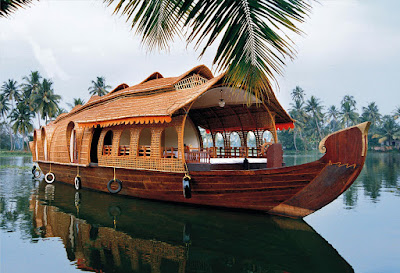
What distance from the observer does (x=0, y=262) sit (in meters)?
3.68

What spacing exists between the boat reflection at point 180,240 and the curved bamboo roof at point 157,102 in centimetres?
202

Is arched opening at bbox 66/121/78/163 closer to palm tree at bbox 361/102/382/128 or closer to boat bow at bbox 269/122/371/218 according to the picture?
boat bow at bbox 269/122/371/218

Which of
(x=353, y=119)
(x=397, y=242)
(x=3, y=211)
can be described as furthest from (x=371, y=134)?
(x=3, y=211)

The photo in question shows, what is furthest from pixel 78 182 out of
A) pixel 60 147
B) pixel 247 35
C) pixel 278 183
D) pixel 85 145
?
pixel 247 35

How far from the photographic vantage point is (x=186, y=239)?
4523 millimetres

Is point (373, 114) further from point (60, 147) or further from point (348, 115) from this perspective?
point (60, 147)

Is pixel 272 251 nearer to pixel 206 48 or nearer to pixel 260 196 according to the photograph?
pixel 260 196

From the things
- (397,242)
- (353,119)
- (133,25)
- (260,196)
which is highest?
(353,119)

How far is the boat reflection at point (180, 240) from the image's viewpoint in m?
3.63

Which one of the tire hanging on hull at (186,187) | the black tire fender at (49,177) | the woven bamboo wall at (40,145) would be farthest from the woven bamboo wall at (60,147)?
the tire hanging on hull at (186,187)

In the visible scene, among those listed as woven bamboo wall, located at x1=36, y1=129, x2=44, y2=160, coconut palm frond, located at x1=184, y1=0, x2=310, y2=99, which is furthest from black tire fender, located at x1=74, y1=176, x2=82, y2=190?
coconut palm frond, located at x1=184, y1=0, x2=310, y2=99

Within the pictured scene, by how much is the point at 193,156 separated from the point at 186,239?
293 cm

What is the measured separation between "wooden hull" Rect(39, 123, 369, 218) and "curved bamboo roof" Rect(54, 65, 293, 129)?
1.28 meters

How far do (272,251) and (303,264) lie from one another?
48 centimetres
